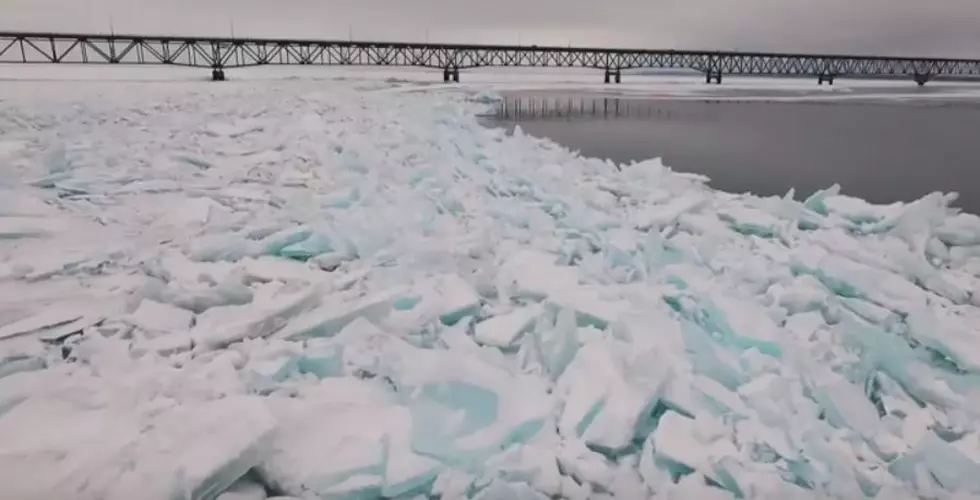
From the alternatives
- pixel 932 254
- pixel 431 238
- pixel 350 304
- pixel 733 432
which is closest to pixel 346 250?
pixel 431 238

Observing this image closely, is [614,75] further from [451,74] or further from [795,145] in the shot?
[795,145]

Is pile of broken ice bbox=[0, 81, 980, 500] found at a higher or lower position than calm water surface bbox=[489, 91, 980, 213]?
lower

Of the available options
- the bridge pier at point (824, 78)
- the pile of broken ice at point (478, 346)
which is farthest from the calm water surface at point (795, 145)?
the bridge pier at point (824, 78)

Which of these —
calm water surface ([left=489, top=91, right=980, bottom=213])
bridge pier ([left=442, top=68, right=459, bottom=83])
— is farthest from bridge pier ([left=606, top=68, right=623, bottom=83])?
calm water surface ([left=489, top=91, right=980, bottom=213])

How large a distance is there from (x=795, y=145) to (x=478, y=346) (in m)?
6.36

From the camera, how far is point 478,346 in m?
1.41

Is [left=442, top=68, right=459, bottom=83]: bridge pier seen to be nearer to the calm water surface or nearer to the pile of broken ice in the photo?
the calm water surface

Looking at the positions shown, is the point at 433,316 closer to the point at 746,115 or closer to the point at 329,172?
the point at 329,172

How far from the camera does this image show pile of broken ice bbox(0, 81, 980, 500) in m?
0.98

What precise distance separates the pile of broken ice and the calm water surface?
1.97m

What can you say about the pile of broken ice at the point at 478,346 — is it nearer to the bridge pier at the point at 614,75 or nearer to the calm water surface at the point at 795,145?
the calm water surface at the point at 795,145

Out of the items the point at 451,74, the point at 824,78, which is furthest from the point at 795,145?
the point at 824,78

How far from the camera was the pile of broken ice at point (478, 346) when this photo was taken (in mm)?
981

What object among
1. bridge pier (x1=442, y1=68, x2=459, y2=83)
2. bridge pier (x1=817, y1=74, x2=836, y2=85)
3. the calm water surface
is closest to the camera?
the calm water surface
